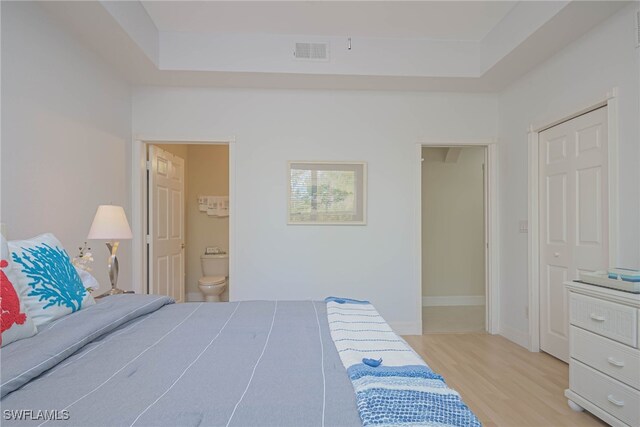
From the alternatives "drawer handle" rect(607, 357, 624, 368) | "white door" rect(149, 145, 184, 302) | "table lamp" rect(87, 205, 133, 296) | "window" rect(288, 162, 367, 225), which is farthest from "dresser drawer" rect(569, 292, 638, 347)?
"white door" rect(149, 145, 184, 302)

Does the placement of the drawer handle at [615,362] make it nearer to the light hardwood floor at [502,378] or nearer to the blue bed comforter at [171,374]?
the light hardwood floor at [502,378]

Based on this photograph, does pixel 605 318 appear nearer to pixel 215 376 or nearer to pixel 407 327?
pixel 407 327

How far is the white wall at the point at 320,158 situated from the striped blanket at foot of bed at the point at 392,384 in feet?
6.86

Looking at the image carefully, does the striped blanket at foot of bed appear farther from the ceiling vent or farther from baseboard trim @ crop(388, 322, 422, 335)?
the ceiling vent

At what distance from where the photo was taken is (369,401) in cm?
86

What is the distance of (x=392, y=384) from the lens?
3.11 ft

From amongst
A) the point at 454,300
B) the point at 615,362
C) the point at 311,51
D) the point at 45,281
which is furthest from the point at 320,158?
the point at 454,300

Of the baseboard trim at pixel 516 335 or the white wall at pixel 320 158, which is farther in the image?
the white wall at pixel 320 158

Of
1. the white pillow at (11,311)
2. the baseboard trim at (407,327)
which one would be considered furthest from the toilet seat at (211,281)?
the white pillow at (11,311)

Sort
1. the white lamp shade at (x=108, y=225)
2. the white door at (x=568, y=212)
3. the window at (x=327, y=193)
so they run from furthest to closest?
the window at (x=327, y=193), the white door at (x=568, y=212), the white lamp shade at (x=108, y=225)

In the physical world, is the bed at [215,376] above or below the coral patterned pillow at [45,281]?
below

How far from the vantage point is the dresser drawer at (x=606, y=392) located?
5.74ft

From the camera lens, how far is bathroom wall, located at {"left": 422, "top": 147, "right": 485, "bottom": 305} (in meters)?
4.99

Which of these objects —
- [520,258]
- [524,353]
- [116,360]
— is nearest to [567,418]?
[524,353]
